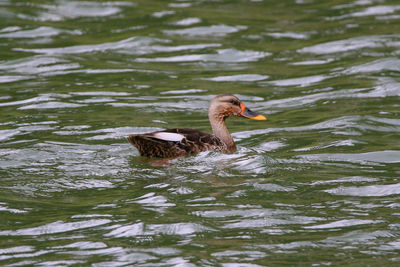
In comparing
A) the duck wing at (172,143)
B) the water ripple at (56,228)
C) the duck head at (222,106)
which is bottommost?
the water ripple at (56,228)

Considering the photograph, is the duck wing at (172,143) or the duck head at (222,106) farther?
the duck head at (222,106)

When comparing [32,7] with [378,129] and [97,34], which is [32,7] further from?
[378,129]

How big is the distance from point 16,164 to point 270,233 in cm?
380

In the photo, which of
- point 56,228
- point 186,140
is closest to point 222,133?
point 186,140

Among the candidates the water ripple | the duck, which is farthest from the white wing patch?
the water ripple

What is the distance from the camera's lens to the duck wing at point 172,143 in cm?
941

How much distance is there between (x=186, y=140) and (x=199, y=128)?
2108 millimetres

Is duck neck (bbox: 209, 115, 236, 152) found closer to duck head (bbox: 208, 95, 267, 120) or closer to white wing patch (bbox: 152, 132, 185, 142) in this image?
duck head (bbox: 208, 95, 267, 120)

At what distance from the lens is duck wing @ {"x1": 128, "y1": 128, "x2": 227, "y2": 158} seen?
9.41 meters

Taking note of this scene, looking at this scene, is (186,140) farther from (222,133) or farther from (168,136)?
(222,133)

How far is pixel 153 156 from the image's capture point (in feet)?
32.0

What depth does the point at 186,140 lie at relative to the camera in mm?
9695

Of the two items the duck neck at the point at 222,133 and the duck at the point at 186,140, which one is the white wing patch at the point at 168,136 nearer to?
the duck at the point at 186,140

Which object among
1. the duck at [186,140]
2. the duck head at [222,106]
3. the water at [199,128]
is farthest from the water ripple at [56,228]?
the duck head at [222,106]
